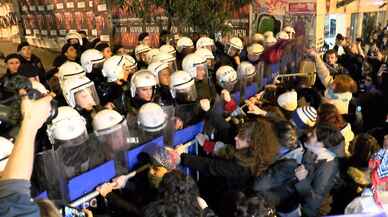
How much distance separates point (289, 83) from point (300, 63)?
3.72ft

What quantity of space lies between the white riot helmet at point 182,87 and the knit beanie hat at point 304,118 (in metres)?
1.08

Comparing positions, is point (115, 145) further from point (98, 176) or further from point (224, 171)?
point (224, 171)

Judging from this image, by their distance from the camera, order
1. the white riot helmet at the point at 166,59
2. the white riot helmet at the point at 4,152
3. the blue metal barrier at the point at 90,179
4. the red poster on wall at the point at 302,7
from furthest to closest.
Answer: the red poster on wall at the point at 302,7
the white riot helmet at the point at 166,59
the blue metal barrier at the point at 90,179
the white riot helmet at the point at 4,152

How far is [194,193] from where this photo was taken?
2.16m

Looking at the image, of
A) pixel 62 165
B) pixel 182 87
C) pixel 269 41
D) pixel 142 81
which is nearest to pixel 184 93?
pixel 182 87

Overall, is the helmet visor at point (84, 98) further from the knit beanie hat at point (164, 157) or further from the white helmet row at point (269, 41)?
the white helmet row at point (269, 41)

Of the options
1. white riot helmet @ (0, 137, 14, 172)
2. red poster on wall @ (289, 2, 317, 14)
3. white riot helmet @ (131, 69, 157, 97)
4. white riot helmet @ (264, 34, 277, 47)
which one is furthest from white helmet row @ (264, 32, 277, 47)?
white riot helmet @ (0, 137, 14, 172)

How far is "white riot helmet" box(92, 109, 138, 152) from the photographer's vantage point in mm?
2889

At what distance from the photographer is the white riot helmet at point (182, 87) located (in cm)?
388

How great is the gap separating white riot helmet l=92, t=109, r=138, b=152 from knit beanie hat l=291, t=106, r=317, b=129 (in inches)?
58.9

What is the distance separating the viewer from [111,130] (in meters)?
2.90

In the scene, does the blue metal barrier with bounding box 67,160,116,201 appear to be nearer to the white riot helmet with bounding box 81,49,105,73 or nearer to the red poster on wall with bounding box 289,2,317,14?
the white riot helmet with bounding box 81,49,105,73

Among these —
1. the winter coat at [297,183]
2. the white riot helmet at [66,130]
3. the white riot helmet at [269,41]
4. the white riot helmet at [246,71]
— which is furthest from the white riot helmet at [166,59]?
the white riot helmet at [269,41]

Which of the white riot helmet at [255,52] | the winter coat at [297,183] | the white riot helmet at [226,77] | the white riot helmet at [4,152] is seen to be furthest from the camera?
the white riot helmet at [255,52]
